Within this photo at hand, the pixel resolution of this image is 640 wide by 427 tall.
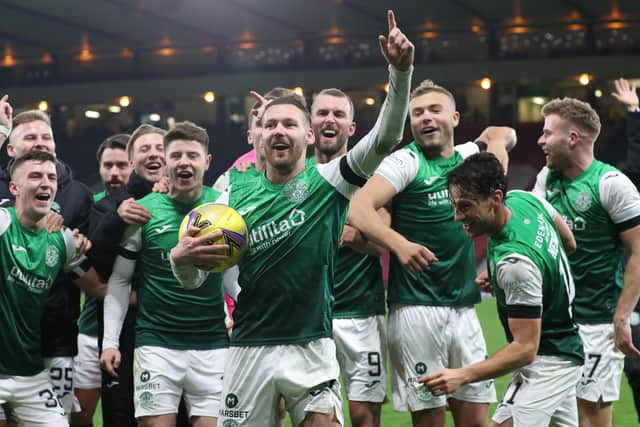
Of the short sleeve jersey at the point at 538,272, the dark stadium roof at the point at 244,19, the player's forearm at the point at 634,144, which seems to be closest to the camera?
the short sleeve jersey at the point at 538,272

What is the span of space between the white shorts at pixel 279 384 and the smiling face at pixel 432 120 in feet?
5.81

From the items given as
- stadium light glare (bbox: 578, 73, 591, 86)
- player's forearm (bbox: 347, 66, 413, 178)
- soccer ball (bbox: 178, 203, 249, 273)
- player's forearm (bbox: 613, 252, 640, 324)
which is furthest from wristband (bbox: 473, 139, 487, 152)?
stadium light glare (bbox: 578, 73, 591, 86)

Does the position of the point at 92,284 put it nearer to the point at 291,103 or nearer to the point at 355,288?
the point at 355,288

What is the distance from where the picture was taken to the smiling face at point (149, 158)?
19.2 feet

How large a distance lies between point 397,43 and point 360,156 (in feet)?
1.92

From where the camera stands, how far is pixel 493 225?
A: 416cm

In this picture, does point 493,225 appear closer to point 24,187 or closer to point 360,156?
point 360,156

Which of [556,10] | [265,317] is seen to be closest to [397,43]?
[265,317]

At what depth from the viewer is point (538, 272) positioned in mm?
4020

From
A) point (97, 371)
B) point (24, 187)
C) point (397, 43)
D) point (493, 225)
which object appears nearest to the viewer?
point (397, 43)

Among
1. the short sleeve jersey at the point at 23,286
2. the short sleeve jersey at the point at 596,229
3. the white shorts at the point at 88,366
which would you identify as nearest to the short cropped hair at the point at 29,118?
the short sleeve jersey at the point at 23,286

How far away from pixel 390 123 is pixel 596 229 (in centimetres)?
219

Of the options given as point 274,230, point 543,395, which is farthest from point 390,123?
point 543,395

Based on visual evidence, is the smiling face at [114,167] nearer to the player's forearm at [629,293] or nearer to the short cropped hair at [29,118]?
the short cropped hair at [29,118]
